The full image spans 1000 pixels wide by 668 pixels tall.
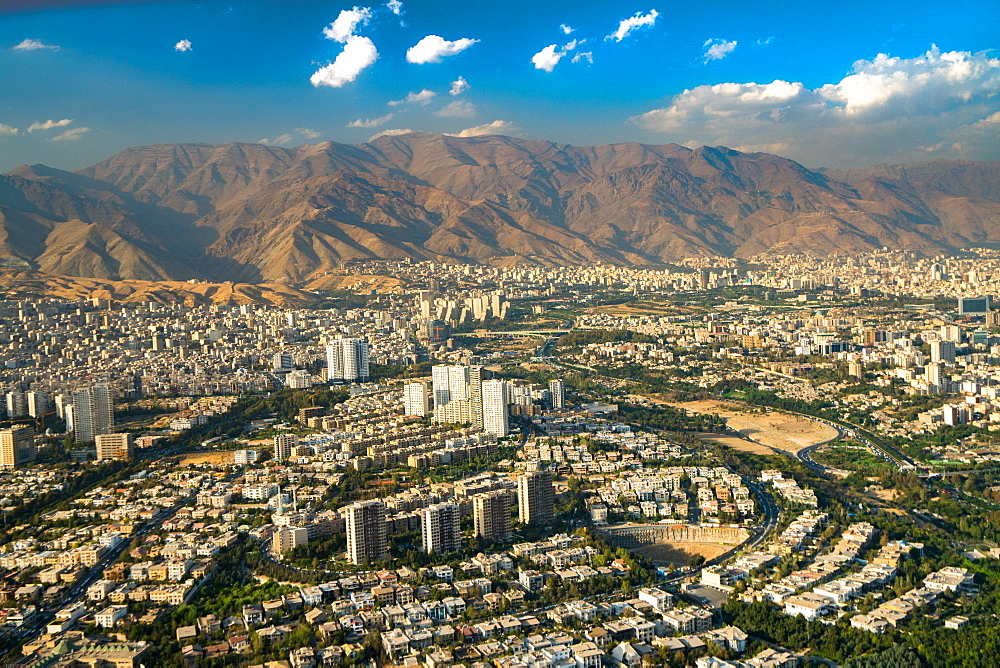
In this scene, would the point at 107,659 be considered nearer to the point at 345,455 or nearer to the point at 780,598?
the point at 780,598

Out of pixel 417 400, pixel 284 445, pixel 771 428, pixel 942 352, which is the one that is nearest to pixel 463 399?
pixel 417 400

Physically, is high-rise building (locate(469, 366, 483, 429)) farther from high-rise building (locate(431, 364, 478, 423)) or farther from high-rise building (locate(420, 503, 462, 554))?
high-rise building (locate(420, 503, 462, 554))

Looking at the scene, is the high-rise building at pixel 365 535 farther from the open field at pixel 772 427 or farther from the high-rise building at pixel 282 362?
the high-rise building at pixel 282 362

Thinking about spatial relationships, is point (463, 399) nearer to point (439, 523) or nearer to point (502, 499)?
point (502, 499)

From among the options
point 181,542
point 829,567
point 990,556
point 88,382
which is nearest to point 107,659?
point 181,542

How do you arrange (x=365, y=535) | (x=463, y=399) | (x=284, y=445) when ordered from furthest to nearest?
(x=463, y=399)
(x=284, y=445)
(x=365, y=535)

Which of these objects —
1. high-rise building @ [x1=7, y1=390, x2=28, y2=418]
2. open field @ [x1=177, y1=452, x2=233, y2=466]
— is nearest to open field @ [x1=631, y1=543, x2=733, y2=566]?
open field @ [x1=177, y1=452, x2=233, y2=466]
